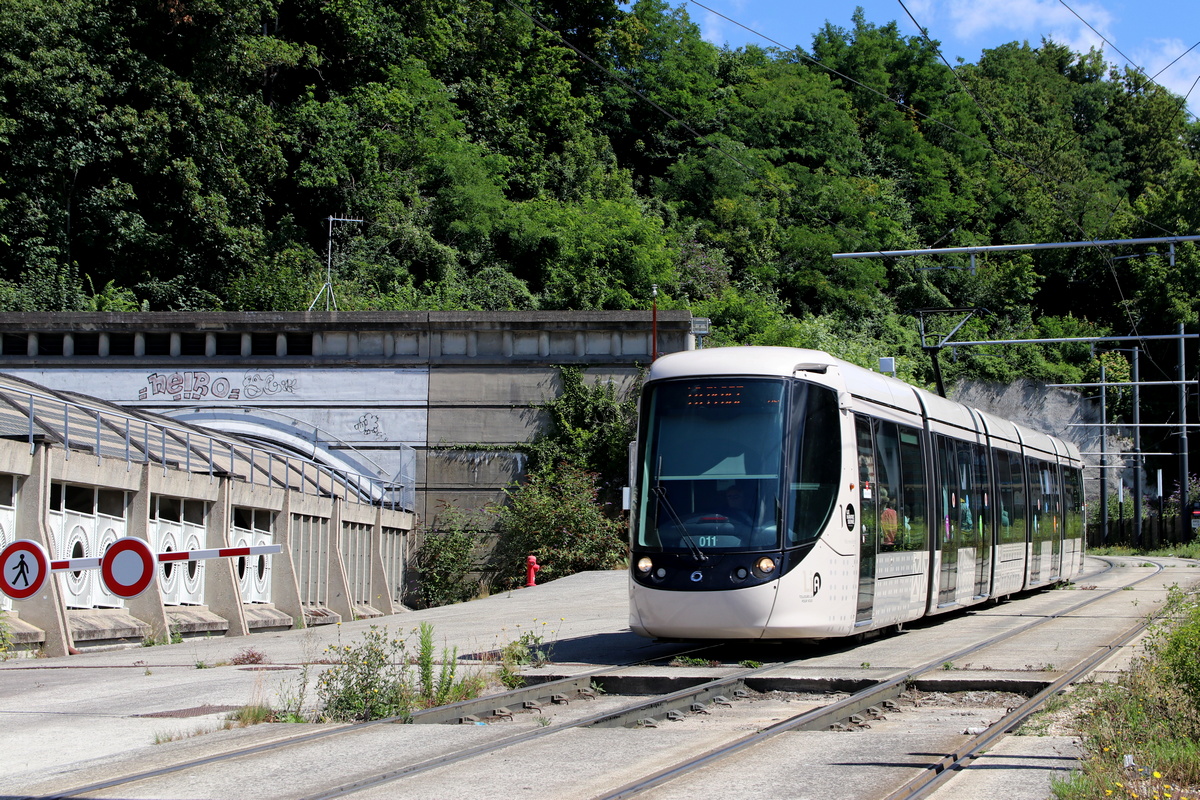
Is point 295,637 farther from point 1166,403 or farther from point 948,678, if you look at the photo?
point 1166,403

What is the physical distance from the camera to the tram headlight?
41.3 feet

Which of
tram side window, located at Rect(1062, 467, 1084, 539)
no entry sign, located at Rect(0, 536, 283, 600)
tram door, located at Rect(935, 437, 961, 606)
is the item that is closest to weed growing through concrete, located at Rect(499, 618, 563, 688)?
no entry sign, located at Rect(0, 536, 283, 600)

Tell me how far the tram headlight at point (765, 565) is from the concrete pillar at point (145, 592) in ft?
32.7

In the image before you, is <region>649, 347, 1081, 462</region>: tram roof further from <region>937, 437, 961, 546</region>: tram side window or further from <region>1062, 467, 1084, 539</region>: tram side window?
<region>1062, 467, 1084, 539</region>: tram side window

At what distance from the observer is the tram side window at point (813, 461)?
12.9m

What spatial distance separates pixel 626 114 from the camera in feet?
222

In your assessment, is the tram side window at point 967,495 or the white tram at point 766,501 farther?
the tram side window at point 967,495

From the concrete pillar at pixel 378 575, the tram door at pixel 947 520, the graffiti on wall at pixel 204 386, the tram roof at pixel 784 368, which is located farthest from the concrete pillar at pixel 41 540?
the graffiti on wall at pixel 204 386

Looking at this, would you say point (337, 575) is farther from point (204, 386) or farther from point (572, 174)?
point (572, 174)

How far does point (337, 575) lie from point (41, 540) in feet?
36.2

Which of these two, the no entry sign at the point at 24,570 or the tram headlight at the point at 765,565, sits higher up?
the no entry sign at the point at 24,570

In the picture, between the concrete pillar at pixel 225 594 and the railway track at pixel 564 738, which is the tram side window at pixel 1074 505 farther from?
the concrete pillar at pixel 225 594

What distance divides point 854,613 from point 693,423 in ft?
8.73

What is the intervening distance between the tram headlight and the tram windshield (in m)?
0.14
